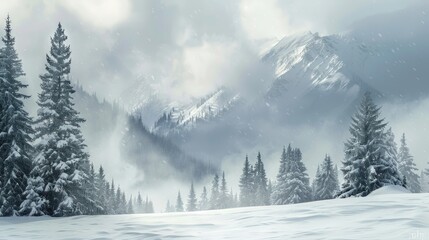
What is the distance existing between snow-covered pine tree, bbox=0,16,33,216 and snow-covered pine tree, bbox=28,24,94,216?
3.13 feet

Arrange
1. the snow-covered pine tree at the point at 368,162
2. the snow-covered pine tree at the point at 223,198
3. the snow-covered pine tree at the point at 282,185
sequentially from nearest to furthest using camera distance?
the snow-covered pine tree at the point at 368,162 → the snow-covered pine tree at the point at 282,185 → the snow-covered pine tree at the point at 223,198

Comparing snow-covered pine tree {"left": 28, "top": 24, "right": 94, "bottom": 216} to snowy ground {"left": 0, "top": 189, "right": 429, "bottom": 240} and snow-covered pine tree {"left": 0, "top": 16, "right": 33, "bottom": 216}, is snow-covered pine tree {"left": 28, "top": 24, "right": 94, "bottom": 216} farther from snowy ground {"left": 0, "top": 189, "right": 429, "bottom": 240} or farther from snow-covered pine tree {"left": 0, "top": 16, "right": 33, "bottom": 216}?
snowy ground {"left": 0, "top": 189, "right": 429, "bottom": 240}

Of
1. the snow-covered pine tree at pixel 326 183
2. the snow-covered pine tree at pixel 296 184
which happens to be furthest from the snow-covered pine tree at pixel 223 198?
the snow-covered pine tree at pixel 296 184

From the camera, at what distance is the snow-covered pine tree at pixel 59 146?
26547 mm

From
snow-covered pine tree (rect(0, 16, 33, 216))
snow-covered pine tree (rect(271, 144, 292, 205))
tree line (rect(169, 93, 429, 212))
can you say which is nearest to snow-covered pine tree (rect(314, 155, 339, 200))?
tree line (rect(169, 93, 429, 212))

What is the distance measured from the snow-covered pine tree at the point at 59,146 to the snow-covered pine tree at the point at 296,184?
37362mm

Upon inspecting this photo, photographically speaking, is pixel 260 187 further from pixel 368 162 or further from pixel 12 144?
pixel 12 144

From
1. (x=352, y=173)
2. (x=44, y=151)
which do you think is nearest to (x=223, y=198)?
(x=352, y=173)

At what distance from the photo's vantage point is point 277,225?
33.4ft

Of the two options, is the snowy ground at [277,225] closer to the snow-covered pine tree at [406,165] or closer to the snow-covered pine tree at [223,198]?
the snow-covered pine tree at [406,165]

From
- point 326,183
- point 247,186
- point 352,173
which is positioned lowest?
point 352,173

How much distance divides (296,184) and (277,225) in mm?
52976

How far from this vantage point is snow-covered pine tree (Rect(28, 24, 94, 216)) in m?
26.5

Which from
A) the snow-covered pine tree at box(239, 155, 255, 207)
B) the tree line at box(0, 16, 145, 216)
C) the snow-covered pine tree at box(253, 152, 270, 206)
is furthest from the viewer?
the snow-covered pine tree at box(239, 155, 255, 207)
